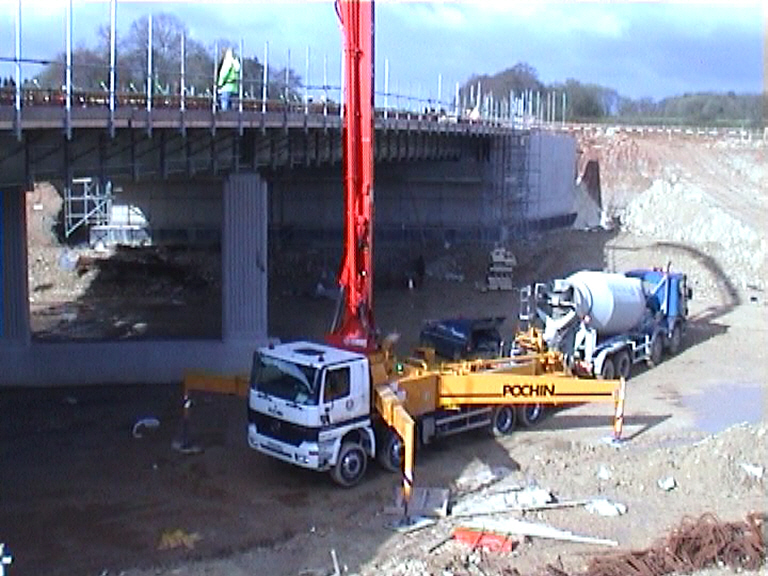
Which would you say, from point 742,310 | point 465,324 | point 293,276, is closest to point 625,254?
point 742,310

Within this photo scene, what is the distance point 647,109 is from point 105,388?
111 meters

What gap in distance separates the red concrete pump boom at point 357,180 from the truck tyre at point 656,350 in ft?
38.2

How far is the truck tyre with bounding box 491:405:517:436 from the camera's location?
21.0 metres

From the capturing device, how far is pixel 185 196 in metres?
45.8

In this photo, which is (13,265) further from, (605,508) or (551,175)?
(551,175)

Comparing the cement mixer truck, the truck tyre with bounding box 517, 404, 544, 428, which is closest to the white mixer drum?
the cement mixer truck

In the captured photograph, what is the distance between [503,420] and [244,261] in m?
8.32

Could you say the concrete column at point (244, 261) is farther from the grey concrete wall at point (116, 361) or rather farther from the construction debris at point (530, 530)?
the construction debris at point (530, 530)

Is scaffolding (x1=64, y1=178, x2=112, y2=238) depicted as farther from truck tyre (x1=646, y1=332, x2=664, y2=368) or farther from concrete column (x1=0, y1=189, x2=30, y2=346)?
truck tyre (x1=646, y1=332, x2=664, y2=368)

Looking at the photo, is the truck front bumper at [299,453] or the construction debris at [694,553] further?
the truck front bumper at [299,453]

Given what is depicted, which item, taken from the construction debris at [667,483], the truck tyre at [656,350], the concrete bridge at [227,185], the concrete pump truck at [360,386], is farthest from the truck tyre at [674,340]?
the construction debris at [667,483]

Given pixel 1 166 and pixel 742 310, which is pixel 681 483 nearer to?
pixel 1 166

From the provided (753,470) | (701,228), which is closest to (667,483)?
(753,470)

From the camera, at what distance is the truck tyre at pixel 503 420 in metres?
21.0
